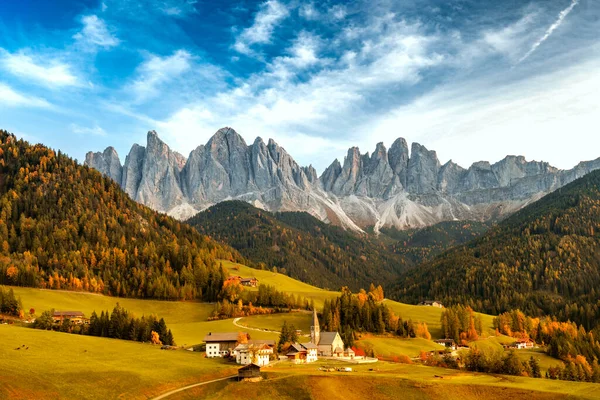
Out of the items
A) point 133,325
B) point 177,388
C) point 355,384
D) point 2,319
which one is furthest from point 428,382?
point 2,319

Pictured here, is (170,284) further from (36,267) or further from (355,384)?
(355,384)

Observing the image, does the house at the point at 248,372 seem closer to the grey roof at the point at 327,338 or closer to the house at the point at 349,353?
the house at the point at 349,353

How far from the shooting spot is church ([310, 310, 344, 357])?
374 ft

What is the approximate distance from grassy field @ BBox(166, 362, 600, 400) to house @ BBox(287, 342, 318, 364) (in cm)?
2036

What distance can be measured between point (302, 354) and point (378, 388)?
32.2 metres

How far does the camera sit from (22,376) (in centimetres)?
6328

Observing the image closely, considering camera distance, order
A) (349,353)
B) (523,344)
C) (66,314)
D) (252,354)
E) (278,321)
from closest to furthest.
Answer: (252,354) < (349,353) < (66,314) < (523,344) < (278,321)

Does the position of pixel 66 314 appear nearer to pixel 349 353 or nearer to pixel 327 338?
pixel 327 338

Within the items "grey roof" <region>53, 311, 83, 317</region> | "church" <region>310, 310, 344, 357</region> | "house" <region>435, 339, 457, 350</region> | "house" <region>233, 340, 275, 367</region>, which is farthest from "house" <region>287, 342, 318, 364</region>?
"grey roof" <region>53, 311, 83, 317</region>

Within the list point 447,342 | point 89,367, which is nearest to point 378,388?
point 89,367

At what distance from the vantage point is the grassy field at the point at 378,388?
70.9 meters

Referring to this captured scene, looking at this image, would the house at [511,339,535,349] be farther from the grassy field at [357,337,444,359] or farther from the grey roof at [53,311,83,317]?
the grey roof at [53,311,83,317]

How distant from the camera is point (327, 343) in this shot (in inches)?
4530

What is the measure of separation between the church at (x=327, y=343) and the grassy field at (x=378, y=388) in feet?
105
